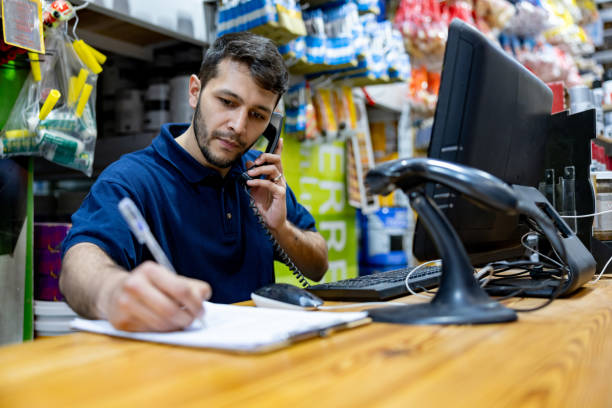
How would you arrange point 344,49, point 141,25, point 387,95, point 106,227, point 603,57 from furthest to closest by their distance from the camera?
point 603,57, point 387,95, point 344,49, point 141,25, point 106,227

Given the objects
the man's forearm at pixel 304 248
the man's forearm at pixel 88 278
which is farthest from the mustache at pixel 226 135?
the man's forearm at pixel 88 278

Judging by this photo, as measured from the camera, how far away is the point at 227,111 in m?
1.33

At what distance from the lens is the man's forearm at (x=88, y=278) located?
2.29 feet

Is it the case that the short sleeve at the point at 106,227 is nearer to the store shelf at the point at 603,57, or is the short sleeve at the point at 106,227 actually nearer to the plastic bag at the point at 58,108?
the plastic bag at the point at 58,108

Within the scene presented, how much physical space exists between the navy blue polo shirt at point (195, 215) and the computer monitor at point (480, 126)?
1.87ft

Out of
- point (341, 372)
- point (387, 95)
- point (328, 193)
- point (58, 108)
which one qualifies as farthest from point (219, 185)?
point (387, 95)

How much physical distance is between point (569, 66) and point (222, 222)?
149 inches

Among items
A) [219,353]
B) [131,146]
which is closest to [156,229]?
[219,353]

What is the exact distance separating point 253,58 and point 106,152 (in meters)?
1.12

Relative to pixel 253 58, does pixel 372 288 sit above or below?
below

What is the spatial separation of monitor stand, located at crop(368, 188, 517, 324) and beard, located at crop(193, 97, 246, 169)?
688mm

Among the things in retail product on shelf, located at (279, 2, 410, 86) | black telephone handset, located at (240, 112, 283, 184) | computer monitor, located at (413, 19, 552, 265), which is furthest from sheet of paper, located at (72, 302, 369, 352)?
retail product on shelf, located at (279, 2, 410, 86)

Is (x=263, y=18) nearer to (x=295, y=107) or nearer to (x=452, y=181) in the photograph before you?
(x=295, y=107)

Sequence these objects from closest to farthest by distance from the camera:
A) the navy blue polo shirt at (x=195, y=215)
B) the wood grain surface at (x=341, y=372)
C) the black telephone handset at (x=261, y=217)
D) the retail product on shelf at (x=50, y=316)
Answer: the wood grain surface at (x=341, y=372) < the navy blue polo shirt at (x=195, y=215) < the black telephone handset at (x=261, y=217) < the retail product on shelf at (x=50, y=316)
